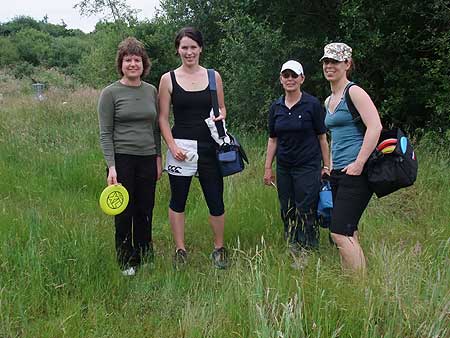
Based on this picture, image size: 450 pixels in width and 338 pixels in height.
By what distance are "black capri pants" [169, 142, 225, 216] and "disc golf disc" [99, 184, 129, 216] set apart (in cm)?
52

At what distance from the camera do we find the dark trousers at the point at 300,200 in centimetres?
394

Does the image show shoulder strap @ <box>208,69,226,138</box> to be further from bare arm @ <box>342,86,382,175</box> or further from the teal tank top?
bare arm @ <box>342,86,382,175</box>

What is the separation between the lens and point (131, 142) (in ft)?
11.9

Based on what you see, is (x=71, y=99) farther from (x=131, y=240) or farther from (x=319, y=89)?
(x=131, y=240)

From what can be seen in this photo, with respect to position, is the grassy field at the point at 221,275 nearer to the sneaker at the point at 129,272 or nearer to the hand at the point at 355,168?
the sneaker at the point at 129,272

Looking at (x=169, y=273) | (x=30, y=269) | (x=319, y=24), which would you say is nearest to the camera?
(x=30, y=269)

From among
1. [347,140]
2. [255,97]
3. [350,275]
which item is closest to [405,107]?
[255,97]

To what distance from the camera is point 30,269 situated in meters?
3.26

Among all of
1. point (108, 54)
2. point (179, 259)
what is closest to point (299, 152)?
point (179, 259)

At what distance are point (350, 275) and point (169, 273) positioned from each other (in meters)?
1.37

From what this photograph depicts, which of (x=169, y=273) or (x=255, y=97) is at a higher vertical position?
(x=255, y=97)

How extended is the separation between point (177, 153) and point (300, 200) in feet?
Answer: 3.64

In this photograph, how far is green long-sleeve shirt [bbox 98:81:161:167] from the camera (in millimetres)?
3566

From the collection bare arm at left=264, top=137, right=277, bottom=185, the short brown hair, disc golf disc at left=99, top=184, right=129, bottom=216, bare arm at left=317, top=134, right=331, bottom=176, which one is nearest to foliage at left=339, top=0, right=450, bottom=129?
bare arm at left=317, top=134, right=331, bottom=176
